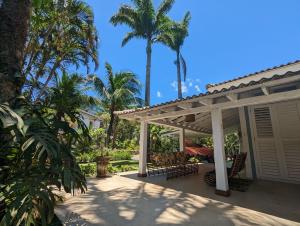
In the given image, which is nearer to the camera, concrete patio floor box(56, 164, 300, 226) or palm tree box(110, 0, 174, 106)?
concrete patio floor box(56, 164, 300, 226)

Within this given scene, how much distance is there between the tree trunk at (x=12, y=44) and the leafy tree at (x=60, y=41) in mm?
6003

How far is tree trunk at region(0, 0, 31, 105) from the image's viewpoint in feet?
10.9

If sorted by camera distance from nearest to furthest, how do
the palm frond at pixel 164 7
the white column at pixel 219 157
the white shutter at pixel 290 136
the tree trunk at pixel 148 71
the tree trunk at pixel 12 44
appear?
1. the tree trunk at pixel 12 44
2. the white column at pixel 219 157
3. the white shutter at pixel 290 136
4. the tree trunk at pixel 148 71
5. the palm frond at pixel 164 7

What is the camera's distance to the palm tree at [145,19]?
19.8m

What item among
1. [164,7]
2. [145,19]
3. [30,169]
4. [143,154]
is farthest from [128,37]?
[30,169]

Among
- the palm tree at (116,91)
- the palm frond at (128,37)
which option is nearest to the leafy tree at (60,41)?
the palm tree at (116,91)

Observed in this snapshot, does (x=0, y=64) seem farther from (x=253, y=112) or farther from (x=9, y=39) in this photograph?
(x=253, y=112)

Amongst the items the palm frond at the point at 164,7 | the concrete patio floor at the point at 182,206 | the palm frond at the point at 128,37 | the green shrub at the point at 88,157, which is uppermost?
the palm frond at the point at 164,7

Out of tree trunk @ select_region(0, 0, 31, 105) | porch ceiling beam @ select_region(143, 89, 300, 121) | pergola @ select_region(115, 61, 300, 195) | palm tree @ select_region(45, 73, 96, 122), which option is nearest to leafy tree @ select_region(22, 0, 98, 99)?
pergola @ select_region(115, 61, 300, 195)

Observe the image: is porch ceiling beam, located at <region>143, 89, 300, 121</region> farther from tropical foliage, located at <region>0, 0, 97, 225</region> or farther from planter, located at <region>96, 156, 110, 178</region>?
tropical foliage, located at <region>0, 0, 97, 225</region>

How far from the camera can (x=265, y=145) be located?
8.09 metres

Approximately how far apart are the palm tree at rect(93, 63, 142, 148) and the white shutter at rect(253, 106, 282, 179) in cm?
1327

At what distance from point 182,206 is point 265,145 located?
17.0ft

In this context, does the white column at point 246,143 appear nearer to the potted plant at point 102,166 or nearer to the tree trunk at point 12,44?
the potted plant at point 102,166
